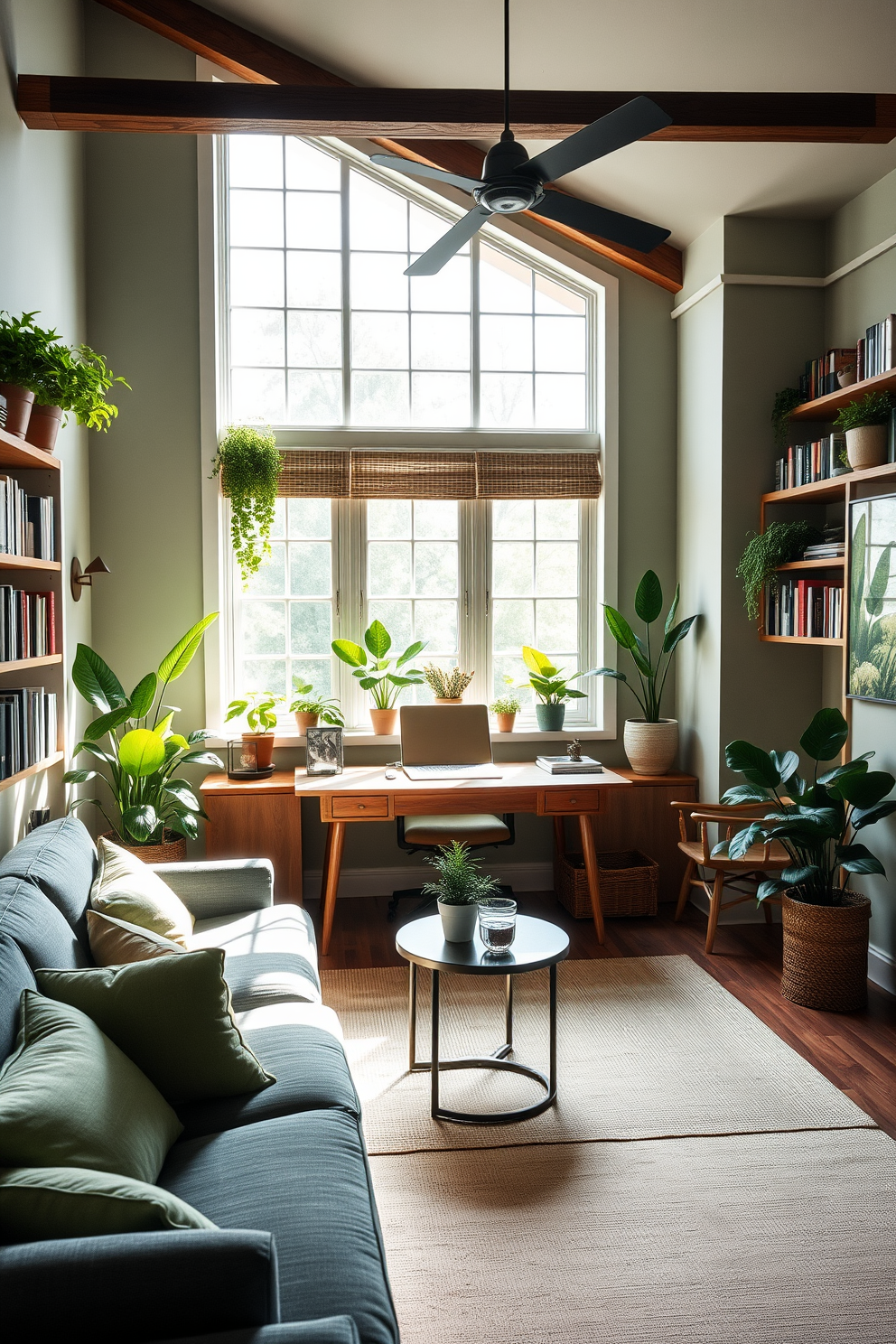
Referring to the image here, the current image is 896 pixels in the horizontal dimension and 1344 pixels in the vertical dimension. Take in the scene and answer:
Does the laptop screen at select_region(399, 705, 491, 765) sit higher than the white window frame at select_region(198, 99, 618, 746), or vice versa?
the white window frame at select_region(198, 99, 618, 746)

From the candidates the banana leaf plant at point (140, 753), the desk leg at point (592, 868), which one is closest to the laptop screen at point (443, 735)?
the desk leg at point (592, 868)

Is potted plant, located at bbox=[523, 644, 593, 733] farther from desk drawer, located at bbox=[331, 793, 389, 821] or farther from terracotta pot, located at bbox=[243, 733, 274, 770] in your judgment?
terracotta pot, located at bbox=[243, 733, 274, 770]

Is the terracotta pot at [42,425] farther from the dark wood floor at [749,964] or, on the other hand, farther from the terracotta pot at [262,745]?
the dark wood floor at [749,964]

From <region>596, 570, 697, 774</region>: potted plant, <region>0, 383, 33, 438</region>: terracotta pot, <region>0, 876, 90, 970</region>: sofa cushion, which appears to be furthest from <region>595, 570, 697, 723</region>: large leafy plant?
<region>0, 876, 90, 970</region>: sofa cushion

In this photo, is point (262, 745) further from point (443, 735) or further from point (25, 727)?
point (25, 727)

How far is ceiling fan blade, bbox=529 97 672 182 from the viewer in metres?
2.26

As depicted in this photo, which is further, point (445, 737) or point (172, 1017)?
point (445, 737)

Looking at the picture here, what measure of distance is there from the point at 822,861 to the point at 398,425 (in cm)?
301

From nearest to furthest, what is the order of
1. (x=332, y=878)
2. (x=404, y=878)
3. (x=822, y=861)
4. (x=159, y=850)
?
(x=822, y=861) < (x=159, y=850) < (x=332, y=878) < (x=404, y=878)

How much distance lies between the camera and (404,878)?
5176 millimetres

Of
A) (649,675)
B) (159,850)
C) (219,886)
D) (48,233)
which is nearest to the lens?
(219,886)

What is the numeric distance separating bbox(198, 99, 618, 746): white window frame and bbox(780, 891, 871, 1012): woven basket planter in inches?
73.1

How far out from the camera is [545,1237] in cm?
231

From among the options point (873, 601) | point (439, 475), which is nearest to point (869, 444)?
point (873, 601)
